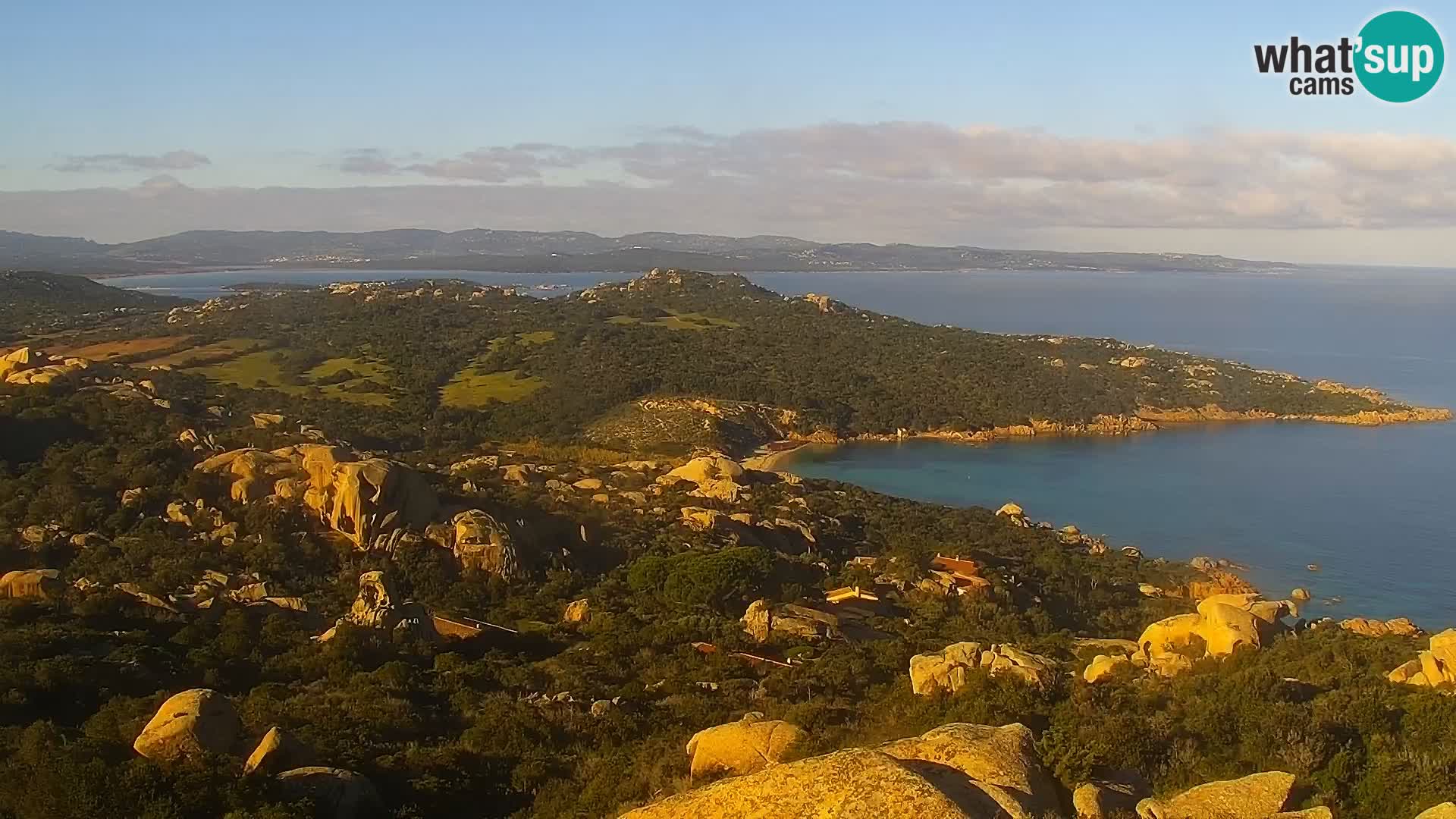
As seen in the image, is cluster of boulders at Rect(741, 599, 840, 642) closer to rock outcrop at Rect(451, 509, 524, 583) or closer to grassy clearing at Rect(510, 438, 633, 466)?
rock outcrop at Rect(451, 509, 524, 583)

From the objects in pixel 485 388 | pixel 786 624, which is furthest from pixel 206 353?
pixel 786 624

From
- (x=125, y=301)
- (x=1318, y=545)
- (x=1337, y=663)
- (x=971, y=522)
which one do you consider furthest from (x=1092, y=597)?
(x=125, y=301)

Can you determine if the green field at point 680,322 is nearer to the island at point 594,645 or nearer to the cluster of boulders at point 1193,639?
the island at point 594,645

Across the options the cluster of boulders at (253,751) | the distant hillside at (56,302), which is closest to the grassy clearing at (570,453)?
the cluster of boulders at (253,751)

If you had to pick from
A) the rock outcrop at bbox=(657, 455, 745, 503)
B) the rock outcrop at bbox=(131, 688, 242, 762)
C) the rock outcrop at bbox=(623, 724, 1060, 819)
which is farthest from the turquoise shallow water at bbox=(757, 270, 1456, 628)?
the rock outcrop at bbox=(131, 688, 242, 762)

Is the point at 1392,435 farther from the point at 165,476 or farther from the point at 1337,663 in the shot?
the point at 165,476

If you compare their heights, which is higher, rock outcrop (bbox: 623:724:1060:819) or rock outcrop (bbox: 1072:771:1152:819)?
rock outcrop (bbox: 623:724:1060:819)

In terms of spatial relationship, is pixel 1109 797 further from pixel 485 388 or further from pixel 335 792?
pixel 485 388
